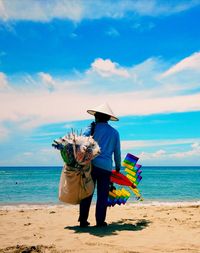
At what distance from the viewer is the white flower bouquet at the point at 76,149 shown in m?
4.90

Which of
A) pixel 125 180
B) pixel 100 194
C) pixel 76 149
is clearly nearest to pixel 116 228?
pixel 100 194

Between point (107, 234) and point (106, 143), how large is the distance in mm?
1377

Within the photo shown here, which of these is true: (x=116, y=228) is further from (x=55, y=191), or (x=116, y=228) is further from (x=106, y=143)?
(x=55, y=191)

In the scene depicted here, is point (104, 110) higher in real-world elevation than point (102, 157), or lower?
higher

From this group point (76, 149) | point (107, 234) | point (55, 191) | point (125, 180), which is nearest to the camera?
point (107, 234)

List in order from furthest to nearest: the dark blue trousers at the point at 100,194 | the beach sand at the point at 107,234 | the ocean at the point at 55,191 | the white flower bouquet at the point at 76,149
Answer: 1. the ocean at the point at 55,191
2. the dark blue trousers at the point at 100,194
3. the white flower bouquet at the point at 76,149
4. the beach sand at the point at 107,234

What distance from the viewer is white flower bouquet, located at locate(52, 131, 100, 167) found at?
4902 mm

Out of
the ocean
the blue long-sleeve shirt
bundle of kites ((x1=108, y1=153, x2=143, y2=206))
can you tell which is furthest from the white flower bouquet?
the ocean

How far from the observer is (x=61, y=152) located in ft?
16.3

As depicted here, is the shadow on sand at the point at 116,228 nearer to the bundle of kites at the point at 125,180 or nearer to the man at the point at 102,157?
the man at the point at 102,157

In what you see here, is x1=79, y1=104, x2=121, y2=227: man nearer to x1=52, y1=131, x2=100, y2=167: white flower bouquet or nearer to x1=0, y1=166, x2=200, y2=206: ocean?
x1=52, y1=131, x2=100, y2=167: white flower bouquet

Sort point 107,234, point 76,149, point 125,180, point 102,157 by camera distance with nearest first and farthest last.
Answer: point 107,234 < point 76,149 < point 102,157 < point 125,180

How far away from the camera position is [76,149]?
16.1ft

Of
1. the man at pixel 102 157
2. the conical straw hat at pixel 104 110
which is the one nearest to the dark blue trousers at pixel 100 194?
the man at pixel 102 157
